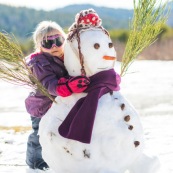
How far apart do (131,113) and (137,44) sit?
1.79 feet

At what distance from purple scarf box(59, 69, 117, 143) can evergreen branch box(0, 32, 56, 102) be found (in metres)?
0.30

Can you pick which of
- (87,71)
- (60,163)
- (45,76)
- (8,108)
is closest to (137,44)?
(87,71)

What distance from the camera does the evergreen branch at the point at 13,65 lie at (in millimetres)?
3131

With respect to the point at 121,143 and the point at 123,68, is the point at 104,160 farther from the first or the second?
the point at 123,68

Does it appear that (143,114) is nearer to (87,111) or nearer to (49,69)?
(49,69)

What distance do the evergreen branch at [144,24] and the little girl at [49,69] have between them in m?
0.50

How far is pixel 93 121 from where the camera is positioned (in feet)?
9.85

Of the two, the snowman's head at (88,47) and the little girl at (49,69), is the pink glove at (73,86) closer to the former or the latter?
the little girl at (49,69)

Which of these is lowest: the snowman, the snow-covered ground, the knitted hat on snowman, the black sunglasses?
the snow-covered ground

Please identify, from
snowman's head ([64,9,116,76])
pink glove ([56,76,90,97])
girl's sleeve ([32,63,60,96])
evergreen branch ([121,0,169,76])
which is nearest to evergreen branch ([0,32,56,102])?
girl's sleeve ([32,63,60,96])

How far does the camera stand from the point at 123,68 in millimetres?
3408

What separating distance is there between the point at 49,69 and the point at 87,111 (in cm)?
56

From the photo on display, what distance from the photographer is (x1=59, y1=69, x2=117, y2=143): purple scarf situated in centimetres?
300

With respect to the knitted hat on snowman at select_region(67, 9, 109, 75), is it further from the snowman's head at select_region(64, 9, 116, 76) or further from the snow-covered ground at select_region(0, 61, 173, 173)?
the snow-covered ground at select_region(0, 61, 173, 173)
